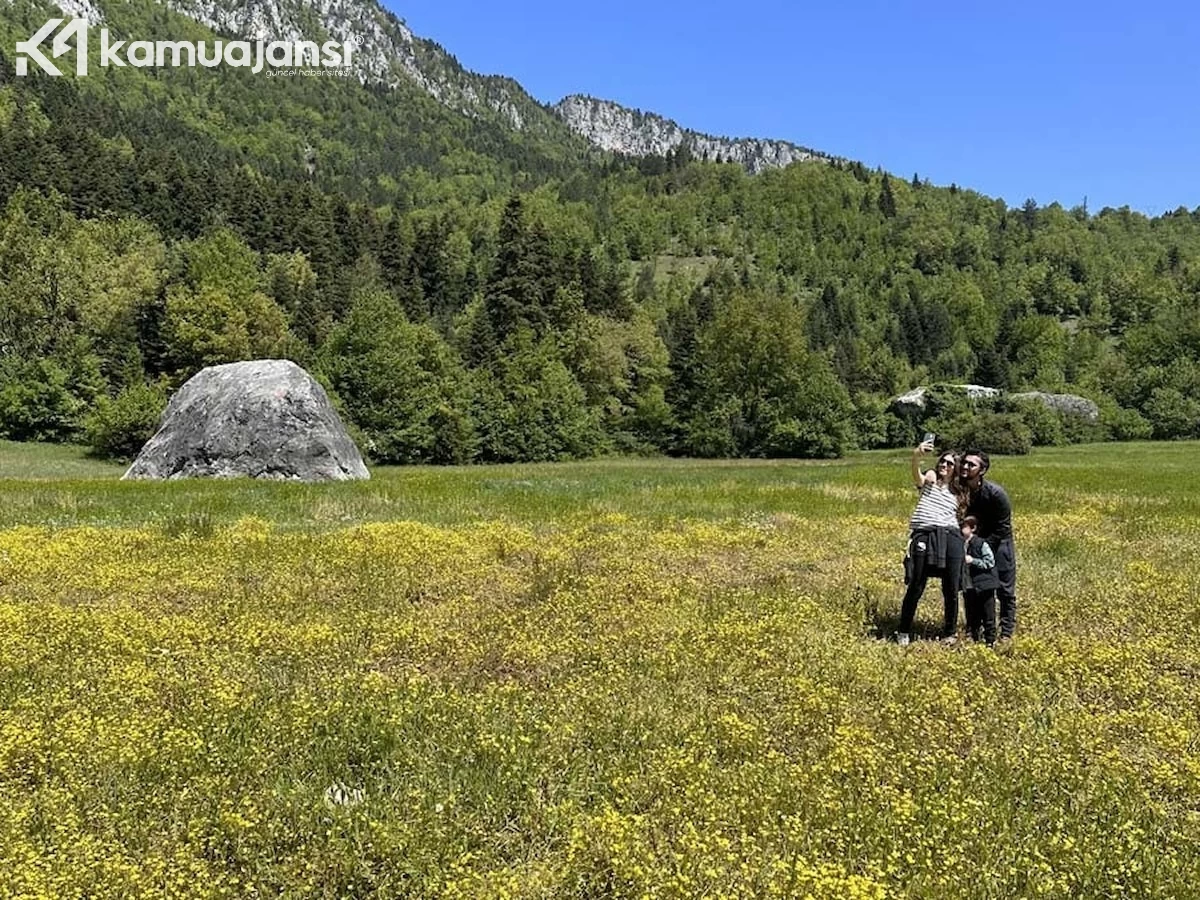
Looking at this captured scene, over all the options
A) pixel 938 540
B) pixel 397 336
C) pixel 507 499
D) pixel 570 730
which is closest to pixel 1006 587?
pixel 938 540

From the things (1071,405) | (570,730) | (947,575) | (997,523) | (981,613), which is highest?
(1071,405)

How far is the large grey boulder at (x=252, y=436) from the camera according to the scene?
119 feet

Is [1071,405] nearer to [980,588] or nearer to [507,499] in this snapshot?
[507,499]

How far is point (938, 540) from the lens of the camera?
Result: 35.1 ft

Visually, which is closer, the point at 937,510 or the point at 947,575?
the point at 947,575

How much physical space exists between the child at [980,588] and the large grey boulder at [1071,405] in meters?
103

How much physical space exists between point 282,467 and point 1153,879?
36024 mm

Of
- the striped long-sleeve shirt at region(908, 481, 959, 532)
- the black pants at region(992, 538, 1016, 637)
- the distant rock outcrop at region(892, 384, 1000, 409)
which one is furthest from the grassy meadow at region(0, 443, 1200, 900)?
the distant rock outcrop at region(892, 384, 1000, 409)

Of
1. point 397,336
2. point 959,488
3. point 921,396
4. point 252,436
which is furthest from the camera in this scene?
point 921,396

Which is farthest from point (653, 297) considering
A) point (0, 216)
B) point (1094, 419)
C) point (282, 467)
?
point (282, 467)

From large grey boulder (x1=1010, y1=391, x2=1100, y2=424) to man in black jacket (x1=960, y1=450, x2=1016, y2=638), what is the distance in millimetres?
102400

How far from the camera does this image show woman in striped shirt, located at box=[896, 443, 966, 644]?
35.0 ft

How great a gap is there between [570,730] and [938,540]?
6.19 meters

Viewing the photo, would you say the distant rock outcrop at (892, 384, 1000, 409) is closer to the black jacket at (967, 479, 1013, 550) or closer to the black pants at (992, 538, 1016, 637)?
the black jacket at (967, 479, 1013, 550)
